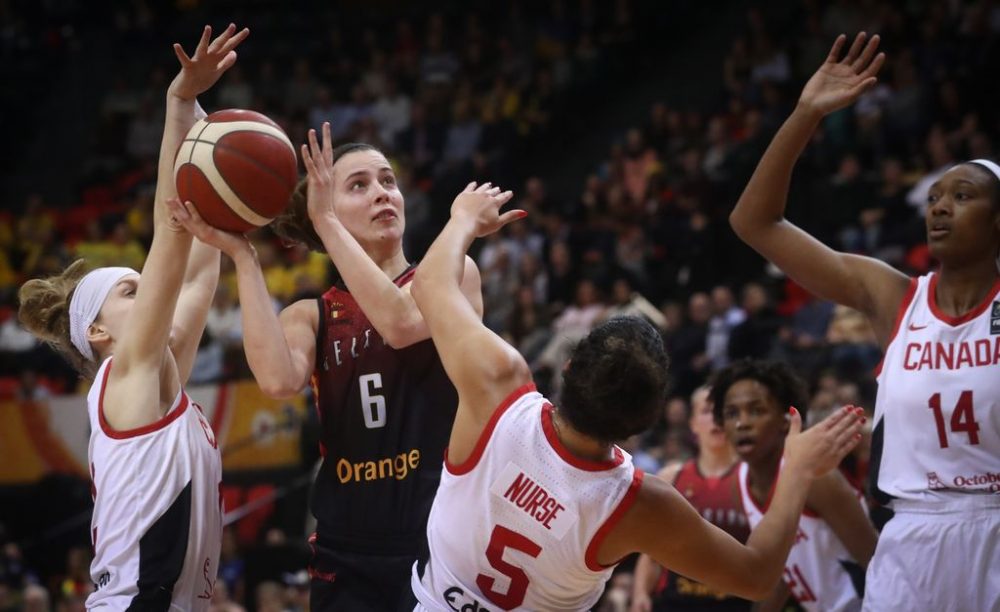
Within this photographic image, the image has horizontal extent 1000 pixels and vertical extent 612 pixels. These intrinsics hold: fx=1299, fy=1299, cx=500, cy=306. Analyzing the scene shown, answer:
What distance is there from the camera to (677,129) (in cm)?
1530

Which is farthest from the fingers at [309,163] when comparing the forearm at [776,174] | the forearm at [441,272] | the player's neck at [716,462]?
the player's neck at [716,462]

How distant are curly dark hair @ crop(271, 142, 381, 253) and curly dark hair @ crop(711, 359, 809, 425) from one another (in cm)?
206

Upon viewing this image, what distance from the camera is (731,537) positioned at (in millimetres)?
3492

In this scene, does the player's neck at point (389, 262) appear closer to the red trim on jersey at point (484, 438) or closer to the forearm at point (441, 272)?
the forearm at point (441, 272)

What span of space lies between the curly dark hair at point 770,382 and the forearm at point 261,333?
2321 mm

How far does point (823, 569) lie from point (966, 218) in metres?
1.72

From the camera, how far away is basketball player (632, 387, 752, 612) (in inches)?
246

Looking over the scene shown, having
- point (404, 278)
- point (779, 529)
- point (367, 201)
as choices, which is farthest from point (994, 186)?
point (367, 201)

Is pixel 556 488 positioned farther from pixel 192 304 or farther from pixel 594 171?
pixel 594 171

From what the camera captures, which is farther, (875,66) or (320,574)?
(320,574)

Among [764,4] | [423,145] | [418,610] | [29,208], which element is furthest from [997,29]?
[29,208]

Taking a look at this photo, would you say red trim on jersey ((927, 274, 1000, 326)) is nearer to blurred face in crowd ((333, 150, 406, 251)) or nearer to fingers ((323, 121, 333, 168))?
blurred face in crowd ((333, 150, 406, 251))

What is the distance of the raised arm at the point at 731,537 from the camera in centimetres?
345

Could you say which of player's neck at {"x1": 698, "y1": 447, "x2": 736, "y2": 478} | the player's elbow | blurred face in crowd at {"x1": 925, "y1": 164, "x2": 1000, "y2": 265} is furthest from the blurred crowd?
the player's elbow
